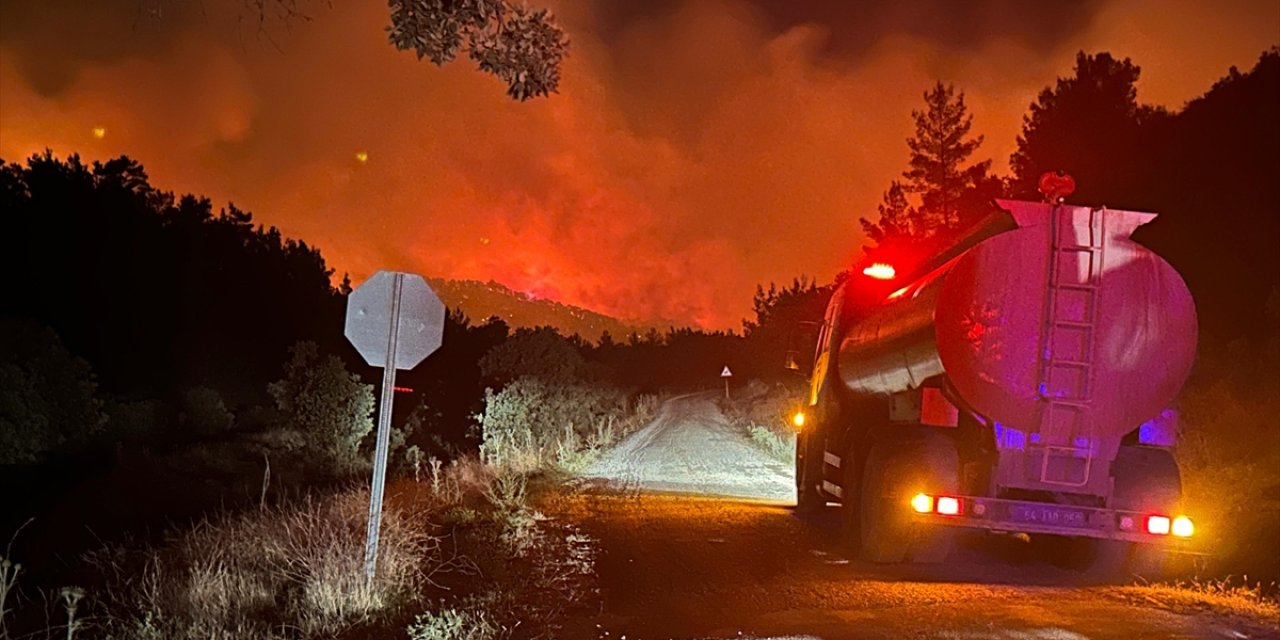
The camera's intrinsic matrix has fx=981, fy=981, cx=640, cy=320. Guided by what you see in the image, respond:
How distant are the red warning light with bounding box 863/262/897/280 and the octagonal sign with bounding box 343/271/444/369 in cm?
749

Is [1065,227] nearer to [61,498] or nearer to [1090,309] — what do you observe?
[1090,309]

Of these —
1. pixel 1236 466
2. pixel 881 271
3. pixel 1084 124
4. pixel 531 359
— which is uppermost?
pixel 1084 124

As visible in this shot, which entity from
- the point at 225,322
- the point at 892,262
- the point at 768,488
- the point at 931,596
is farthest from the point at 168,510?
the point at 225,322

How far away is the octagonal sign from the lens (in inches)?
290

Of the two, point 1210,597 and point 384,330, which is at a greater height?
point 384,330

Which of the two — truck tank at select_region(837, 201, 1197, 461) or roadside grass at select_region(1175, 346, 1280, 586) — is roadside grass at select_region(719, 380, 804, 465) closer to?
roadside grass at select_region(1175, 346, 1280, 586)

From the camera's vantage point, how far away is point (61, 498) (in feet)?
68.6

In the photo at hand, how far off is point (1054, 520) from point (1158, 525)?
964mm

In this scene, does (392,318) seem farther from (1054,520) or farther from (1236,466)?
(1236,466)

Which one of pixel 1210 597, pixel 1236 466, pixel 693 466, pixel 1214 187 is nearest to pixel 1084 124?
pixel 1214 187

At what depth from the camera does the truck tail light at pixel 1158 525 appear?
9.09 m

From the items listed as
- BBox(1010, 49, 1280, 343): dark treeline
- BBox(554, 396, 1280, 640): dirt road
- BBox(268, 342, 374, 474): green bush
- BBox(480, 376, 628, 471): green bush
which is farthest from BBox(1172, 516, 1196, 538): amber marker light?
BBox(268, 342, 374, 474): green bush

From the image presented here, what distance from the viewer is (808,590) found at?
28.1ft

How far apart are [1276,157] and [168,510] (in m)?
22.7
